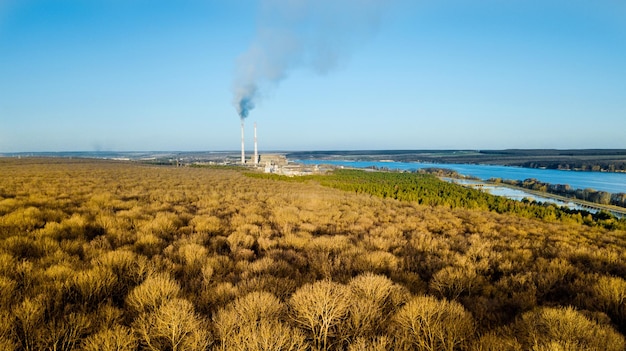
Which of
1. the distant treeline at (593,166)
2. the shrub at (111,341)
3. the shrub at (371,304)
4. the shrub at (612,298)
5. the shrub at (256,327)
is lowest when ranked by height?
the distant treeline at (593,166)

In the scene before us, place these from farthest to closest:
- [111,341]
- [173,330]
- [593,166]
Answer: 1. [593,166]
2. [173,330]
3. [111,341]

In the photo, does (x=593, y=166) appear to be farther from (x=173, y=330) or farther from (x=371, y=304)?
(x=173, y=330)


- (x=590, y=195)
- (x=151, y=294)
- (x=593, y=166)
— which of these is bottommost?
(x=590, y=195)

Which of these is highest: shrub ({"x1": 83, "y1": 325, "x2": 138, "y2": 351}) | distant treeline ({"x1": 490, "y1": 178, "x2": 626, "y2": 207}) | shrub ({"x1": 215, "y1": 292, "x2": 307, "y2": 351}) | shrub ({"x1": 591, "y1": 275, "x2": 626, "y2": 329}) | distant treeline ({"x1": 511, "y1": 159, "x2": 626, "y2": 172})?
shrub ({"x1": 83, "y1": 325, "x2": 138, "y2": 351})

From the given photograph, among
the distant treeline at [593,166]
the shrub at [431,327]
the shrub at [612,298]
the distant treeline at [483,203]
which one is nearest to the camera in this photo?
the shrub at [431,327]

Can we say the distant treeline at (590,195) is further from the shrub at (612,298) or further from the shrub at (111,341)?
the shrub at (111,341)

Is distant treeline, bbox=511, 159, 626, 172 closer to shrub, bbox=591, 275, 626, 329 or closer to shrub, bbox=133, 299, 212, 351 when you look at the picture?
shrub, bbox=591, 275, 626, 329

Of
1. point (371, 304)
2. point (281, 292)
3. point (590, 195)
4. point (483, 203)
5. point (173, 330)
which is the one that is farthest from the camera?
point (590, 195)

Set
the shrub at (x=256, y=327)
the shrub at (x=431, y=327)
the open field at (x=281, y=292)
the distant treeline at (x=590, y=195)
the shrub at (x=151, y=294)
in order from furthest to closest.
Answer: the distant treeline at (x=590, y=195)
the shrub at (x=151, y=294)
the shrub at (x=431, y=327)
the open field at (x=281, y=292)
the shrub at (x=256, y=327)

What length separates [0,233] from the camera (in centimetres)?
707

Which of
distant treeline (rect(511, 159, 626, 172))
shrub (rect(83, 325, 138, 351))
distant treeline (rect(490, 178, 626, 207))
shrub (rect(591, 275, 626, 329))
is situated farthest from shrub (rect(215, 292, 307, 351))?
distant treeline (rect(511, 159, 626, 172))

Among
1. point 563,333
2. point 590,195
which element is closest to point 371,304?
point 563,333

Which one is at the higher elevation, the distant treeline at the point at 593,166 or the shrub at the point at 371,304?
the shrub at the point at 371,304

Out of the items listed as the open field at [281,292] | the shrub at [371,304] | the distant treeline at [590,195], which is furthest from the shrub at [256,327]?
the distant treeline at [590,195]
